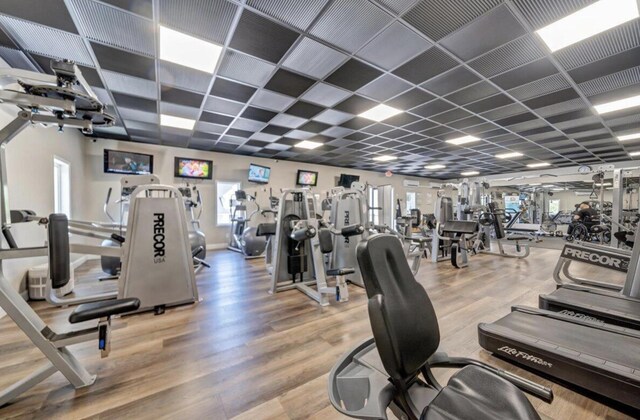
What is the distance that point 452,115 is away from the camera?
15.5 feet

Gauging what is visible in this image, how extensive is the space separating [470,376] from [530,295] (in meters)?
3.35

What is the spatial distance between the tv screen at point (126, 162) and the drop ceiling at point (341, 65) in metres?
0.48

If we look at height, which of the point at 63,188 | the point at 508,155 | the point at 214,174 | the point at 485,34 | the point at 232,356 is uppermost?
the point at 485,34

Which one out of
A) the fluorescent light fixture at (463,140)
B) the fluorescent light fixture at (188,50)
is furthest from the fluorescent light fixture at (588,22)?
the fluorescent light fixture at (463,140)

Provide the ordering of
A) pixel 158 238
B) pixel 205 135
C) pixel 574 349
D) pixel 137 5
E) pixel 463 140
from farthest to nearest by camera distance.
A: 1. pixel 463 140
2. pixel 205 135
3. pixel 158 238
4. pixel 137 5
5. pixel 574 349

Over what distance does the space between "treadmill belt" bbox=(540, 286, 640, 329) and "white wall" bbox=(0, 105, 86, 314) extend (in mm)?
6132

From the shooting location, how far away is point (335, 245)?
4359 mm

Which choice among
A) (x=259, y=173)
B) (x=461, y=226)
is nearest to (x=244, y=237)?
(x=259, y=173)

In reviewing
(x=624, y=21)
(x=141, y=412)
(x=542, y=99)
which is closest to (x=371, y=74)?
(x=624, y=21)

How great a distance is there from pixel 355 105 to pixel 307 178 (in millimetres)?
4965

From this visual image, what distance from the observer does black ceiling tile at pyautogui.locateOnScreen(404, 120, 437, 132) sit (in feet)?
16.8

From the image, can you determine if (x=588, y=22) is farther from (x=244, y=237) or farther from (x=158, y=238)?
(x=244, y=237)

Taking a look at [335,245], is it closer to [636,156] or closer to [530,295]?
[530,295]

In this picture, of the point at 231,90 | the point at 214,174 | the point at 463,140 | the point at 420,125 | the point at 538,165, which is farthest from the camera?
the point at 538,165
